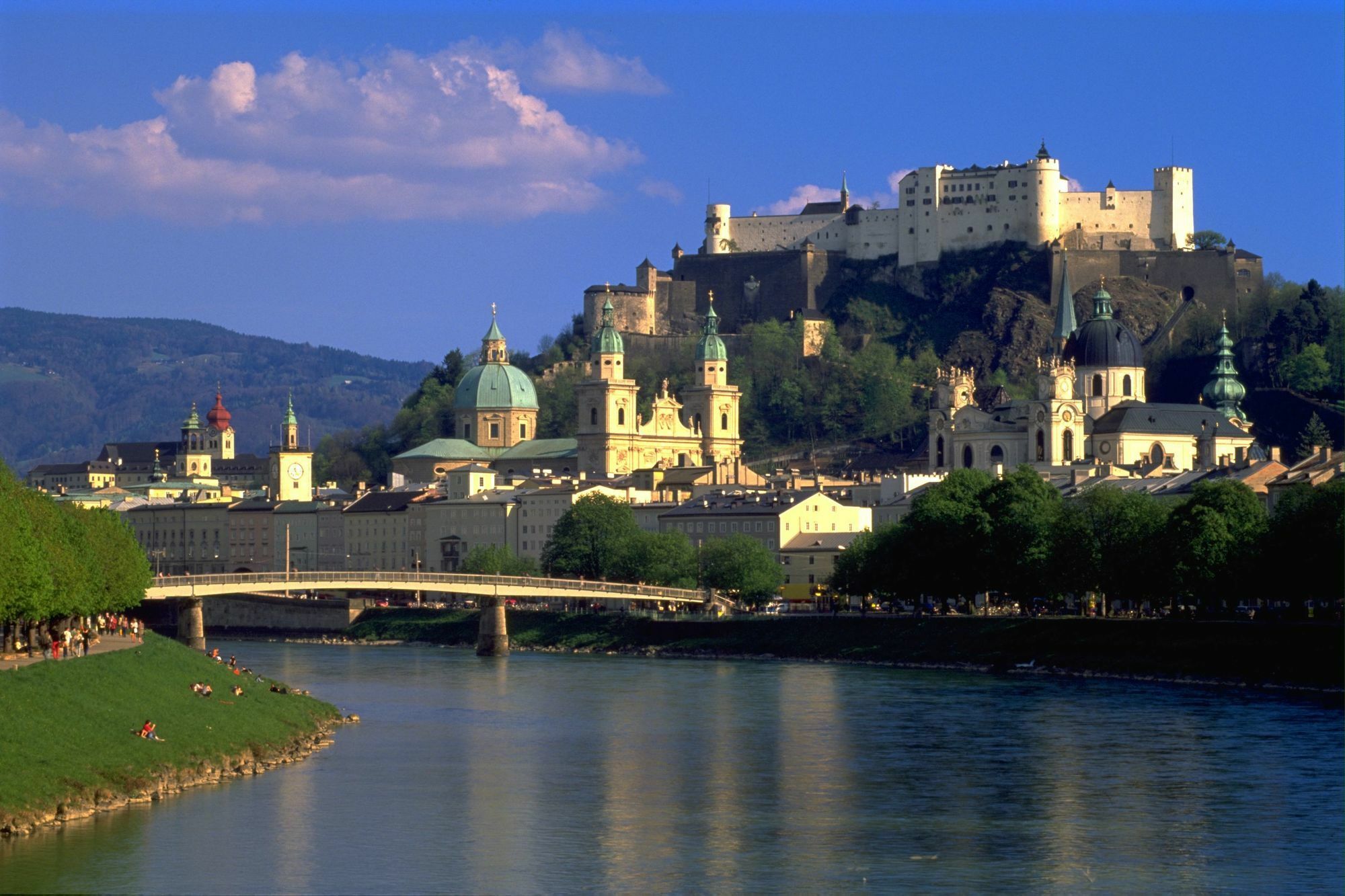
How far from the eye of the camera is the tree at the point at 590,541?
99.9m

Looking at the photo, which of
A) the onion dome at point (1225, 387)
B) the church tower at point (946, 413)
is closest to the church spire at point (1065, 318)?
the onion dome at point (1225, 387)

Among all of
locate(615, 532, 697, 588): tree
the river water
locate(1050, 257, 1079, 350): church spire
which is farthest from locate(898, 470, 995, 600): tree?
locate(1050, 257, 1079, 350): church spire

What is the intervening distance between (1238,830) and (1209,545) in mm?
27239

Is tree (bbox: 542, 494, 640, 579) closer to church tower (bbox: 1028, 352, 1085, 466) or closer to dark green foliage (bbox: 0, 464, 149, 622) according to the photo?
church tower (bbox: 1028, 352, 1085, 466)

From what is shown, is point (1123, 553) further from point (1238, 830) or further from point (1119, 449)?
point (1119, 449)

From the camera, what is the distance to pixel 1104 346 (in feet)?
406

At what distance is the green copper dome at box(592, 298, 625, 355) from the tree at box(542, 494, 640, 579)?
34.5 metres

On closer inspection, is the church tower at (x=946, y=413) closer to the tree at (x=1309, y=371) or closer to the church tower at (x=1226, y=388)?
the church tower at (x=1226, y=388)

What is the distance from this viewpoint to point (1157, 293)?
14362cm

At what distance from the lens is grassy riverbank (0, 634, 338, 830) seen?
124ft

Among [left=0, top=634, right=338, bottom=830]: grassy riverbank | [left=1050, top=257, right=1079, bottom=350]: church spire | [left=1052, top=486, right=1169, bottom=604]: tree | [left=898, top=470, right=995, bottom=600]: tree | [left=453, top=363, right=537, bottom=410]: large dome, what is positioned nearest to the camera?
[left=0, top=634, right=338, bottom=830]: grassy riverbank

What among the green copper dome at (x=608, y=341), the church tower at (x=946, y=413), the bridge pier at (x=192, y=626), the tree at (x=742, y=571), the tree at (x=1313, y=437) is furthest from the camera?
the green copper dome at (x=608, y=341)

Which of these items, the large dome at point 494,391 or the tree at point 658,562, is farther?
the large dome at point 494,391

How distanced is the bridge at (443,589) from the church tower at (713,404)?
43858 mm
